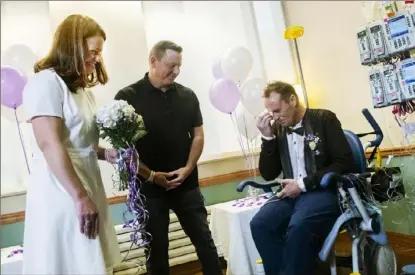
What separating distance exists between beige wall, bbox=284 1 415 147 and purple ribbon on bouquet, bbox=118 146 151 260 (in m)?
1.71

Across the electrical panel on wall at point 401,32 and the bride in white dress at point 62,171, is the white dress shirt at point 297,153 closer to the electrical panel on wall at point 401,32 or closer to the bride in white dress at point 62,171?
the electrical panel on wall at point 401,32

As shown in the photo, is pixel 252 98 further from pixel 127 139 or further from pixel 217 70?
pixel 127 139

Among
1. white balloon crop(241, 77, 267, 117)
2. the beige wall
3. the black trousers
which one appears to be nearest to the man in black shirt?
the black trousers

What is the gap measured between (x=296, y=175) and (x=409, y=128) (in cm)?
70

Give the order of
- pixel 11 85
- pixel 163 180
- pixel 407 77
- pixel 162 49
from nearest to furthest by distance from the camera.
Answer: pixel 163 180, pixel 162 49, pixel 407 77, pixel 11 85

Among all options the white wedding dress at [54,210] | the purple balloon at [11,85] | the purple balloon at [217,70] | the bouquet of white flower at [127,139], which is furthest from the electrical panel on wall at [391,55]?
the purple balloon at [11,85]

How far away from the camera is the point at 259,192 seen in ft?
8.63

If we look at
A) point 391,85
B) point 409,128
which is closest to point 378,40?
point 391,85

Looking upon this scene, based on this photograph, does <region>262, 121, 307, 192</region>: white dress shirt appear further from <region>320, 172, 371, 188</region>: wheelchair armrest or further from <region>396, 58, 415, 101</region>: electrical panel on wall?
<region>396, 58, 415, 101</region>: electrical panel on wall

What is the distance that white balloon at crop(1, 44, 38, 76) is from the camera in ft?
8.87

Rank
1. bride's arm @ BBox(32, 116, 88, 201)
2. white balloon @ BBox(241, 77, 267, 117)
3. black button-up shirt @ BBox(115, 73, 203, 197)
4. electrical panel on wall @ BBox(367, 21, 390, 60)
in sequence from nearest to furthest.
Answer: bride's arm @ BBox(32, 116, 88, 201) < black button-up shirt @ BBox(115, 73, 203, 197) < electrical panel on wall @ BBox(367, 21, 390, 60) < white balloon @ BBox(241, 77, 267, 117)

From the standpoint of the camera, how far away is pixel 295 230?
1.75 metres

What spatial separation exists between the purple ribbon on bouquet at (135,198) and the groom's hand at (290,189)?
65 centimetres

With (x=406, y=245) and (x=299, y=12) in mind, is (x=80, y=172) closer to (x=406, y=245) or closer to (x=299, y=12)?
(x=406, y=245)
